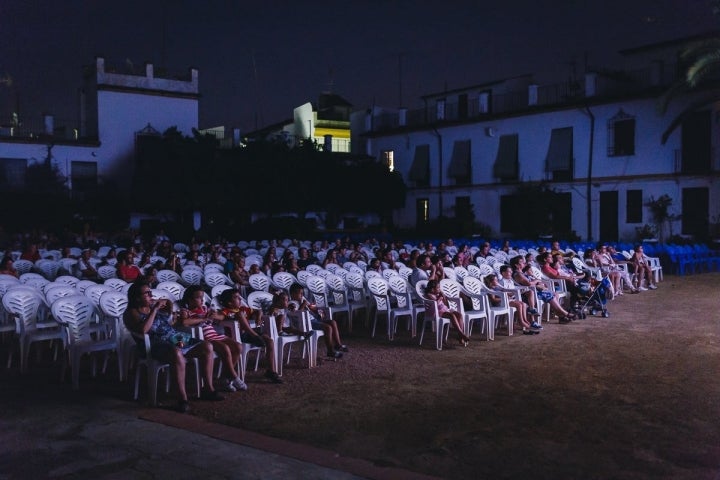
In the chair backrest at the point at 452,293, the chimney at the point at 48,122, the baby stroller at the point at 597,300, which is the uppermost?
the chimney at the point at 48,122

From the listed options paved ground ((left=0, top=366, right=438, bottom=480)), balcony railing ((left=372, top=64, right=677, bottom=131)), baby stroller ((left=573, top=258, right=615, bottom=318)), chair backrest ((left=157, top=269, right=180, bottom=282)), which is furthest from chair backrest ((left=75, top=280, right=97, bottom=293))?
balcony railing ((left=372, top=64, right=677, bottom=131))

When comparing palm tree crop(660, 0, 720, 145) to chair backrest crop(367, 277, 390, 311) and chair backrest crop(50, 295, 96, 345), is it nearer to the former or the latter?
chair backrest crop(367, 277, 390, 311)

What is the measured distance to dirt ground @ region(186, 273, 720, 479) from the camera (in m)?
5.05

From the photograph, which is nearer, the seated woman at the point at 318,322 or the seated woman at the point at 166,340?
the seated woman at the point at 166,340

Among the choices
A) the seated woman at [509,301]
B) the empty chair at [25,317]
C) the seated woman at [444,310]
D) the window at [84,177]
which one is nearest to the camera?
the empty chair at [25,317]

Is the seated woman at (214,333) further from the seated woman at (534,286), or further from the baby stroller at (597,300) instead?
the baby stroller at (597,300)

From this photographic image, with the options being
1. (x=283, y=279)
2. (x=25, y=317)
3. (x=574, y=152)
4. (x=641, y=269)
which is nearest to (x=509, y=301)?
(x=283, y=279)

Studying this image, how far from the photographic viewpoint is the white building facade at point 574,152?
2773cm

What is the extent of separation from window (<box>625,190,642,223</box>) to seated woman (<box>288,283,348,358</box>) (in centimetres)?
2398

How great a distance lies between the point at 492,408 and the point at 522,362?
2.24 meters

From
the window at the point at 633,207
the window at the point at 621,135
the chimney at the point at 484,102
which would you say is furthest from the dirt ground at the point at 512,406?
the chimney at the point at 484,102

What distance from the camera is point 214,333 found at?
24.3 feet

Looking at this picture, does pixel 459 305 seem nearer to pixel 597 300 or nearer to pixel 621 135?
pixel 597 300

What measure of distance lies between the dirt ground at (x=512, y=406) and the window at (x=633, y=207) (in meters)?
20.5
